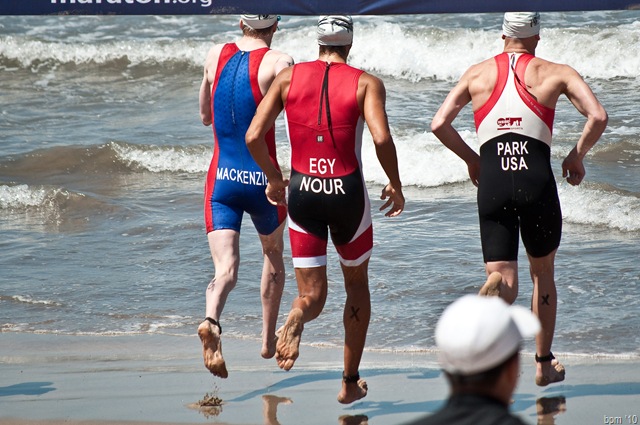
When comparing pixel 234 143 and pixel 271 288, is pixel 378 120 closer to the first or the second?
pixel 234 143

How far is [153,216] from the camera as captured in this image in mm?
10688

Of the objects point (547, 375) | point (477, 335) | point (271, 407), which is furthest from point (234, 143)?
point (477, 335)

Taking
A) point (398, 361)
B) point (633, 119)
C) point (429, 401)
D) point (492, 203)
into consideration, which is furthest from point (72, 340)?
point (633, 119)

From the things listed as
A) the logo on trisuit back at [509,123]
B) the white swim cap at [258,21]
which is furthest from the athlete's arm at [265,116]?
the logo on trisuit back at [509,123]

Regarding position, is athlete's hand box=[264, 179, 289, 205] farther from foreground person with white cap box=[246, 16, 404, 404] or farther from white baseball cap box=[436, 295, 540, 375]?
white baseball cap box=[436, 295, 540, 375]

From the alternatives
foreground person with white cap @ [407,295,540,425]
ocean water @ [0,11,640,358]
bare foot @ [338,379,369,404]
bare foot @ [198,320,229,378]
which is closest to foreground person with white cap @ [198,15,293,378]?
bare foot @ [198,320,229,378]

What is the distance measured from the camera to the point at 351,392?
17.7ft

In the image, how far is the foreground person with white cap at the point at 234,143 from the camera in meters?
5.72

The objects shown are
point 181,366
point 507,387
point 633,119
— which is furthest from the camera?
point 633,119

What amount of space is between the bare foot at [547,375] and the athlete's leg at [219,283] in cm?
175

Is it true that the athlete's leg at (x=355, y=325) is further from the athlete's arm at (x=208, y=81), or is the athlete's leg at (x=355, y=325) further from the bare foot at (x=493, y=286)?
the athlete's arm at (x=208, y=81)

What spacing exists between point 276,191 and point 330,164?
0.46 metres

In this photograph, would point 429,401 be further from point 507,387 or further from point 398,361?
point 507,387

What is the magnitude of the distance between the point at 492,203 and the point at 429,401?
1162 millimetres
